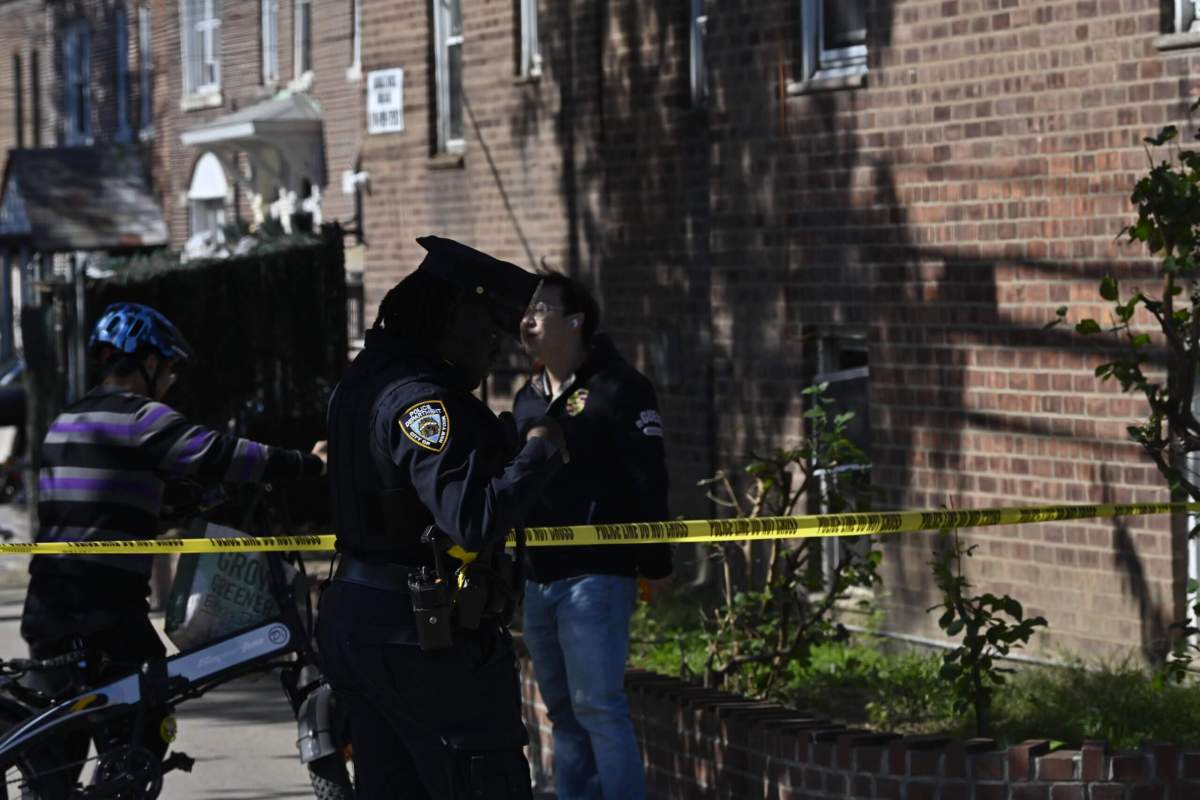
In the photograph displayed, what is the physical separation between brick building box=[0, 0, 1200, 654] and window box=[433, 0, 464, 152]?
0.02 meters

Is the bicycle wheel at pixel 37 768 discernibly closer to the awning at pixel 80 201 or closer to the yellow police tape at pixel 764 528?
the yellow police tape at pixel 764 528

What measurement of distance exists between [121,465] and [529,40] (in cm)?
791

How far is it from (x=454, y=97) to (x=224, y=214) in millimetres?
12501

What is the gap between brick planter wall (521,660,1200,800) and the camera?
602 centimetres

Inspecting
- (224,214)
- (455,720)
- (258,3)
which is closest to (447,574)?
(455,720)

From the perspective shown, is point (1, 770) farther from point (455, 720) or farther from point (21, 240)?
point (21, 240)

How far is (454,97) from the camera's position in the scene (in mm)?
15398

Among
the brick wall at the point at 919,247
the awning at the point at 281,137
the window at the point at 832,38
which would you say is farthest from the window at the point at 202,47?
the window at the point at 832,38

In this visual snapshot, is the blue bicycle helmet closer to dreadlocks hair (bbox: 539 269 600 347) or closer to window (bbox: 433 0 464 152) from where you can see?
dreadlocks hair (bbox: 539 269 600 347)

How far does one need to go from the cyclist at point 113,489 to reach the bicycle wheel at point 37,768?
3.1 inches

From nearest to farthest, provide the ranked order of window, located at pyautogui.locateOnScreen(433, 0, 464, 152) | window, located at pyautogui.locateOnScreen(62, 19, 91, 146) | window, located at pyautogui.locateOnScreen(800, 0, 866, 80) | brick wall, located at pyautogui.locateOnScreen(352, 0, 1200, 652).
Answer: brick wall, located at pyautogui.locateOnScreen(352, 0, 1200, 652) → window, located at pyautogui.locateOnScreen(800, 0, 866, 80) → window, located at pyautogui.locateOnScreen(433, 0, 464, 152) → window, located at pyautogui.locateOnScreen(62, 19, 91, 146)

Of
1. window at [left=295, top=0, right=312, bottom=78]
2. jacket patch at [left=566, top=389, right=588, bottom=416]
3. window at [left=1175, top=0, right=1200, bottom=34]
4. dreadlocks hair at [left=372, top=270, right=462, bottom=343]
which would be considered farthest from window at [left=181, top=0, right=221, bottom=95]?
dreadlocks hair at [left=372, top=270, right=462, bottom=343]

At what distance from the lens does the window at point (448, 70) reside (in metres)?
15.3

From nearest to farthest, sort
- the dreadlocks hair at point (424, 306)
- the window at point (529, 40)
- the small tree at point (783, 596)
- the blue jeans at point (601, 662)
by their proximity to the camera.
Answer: the dreadlocks hair at point (424, 306) → the blue jeans at point (601, 662) → the small tree at point (783, 596) → the window at point (529, 40)
